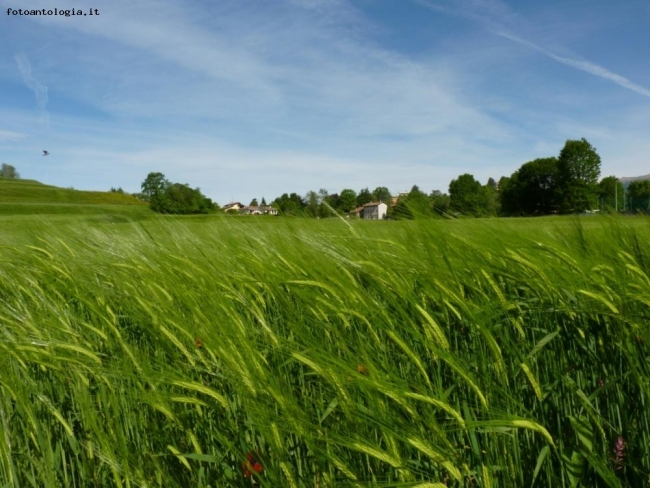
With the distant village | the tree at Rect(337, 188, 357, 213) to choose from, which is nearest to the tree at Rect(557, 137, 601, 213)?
the tree at Rect(337, 188, 357, 213)

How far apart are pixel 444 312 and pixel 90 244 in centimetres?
178

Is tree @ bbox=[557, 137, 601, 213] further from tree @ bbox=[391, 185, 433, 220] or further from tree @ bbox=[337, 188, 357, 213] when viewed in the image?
tree @ bbox=[391, 185, 433, 220]

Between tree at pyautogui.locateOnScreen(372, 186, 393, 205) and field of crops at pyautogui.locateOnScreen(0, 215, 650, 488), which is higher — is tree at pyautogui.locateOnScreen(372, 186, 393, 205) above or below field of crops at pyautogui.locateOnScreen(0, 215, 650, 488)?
above

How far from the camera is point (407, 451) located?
983 mm

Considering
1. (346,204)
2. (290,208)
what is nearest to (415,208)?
(290,208)

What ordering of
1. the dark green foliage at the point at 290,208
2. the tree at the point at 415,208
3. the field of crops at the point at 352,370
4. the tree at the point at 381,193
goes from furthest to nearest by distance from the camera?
the tree at the point at 381,193 → the dark green foliage at the point at 290,208 → the tree at the point at 415,208 → the field of crops at the point at 352,370

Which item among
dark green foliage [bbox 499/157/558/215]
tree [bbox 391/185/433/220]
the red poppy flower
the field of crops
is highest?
dark green foliage [bbox 499/157/558/215]

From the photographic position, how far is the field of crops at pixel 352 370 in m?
0.93

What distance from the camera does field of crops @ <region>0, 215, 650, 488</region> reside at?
0.93 metres

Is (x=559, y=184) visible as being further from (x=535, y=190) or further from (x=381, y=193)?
(x=381, y=193)

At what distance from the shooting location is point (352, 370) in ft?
2.74

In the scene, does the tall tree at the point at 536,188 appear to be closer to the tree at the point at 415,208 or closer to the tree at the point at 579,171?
the tree at the point at 579,171

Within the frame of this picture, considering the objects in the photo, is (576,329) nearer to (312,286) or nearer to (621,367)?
(621,367)

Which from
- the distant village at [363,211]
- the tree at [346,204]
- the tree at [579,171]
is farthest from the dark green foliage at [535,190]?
the distant village at [363,211]
